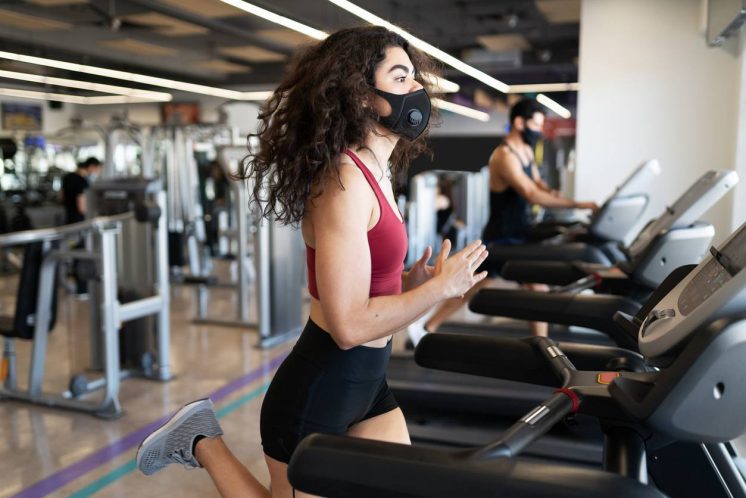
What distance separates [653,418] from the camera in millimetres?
1072

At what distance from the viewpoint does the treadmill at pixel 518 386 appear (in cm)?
204

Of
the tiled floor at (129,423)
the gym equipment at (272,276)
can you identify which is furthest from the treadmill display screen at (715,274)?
the gym equipment at (272,276)

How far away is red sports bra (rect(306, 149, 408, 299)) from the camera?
151cm

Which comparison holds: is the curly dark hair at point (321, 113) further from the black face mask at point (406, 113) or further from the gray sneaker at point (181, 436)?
the gray sneaker at point (181, 436)

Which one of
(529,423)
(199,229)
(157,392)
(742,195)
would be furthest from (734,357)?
(199,229)

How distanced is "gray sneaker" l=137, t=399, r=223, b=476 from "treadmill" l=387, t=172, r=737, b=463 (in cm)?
88

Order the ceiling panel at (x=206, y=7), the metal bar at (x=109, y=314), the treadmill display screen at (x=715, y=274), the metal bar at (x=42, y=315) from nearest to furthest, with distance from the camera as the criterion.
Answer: the treadmill display screen at (x=715, y=274), the metal bar at (x=109, y=314), the metal bar at (x=42, y=315), the ceiling panel at (x=206, y=7)

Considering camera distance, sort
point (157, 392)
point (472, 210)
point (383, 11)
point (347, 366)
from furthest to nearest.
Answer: point (472, 210), point (383, 11), point (157, 392), point (347, 366)

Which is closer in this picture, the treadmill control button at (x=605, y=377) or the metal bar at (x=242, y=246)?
the treadmill control button at (x=605, y=377)

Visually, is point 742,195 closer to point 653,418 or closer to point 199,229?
point 653,418

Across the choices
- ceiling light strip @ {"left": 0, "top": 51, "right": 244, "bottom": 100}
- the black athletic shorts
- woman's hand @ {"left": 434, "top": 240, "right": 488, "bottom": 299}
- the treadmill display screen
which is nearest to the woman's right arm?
woman's hand @ {"left": 434, "top": 240, "right": 488, "bottom": 299}

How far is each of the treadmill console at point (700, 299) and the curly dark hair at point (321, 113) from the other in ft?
2.24

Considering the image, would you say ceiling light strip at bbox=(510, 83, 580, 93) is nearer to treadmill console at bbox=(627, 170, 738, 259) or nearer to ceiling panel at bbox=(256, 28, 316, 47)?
ceiling panel at bbox=(256, 28, 316, 47)

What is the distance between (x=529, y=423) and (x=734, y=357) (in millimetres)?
333
